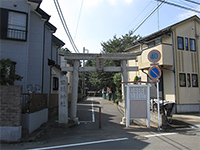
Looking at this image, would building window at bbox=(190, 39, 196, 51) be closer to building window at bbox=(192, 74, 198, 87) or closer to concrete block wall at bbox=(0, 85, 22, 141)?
building window at bbox=(192, 74, 198, 87)

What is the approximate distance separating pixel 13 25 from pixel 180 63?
13.5 metres

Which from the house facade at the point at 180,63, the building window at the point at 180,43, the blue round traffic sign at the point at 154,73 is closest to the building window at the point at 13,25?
the blue round traffic sign at the point at 154,73

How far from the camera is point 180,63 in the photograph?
47.4ft

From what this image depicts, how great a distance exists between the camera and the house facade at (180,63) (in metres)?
13.9

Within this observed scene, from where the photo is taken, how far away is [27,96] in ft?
26.3

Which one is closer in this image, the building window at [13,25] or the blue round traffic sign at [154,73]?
the blue round traffic sign at [154,73]

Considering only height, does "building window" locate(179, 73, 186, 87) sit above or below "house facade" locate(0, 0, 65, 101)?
below

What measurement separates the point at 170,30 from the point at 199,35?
12.8ft

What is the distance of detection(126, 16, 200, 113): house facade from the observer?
13.9 m

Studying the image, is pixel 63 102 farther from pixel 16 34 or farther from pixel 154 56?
pixel 154 56

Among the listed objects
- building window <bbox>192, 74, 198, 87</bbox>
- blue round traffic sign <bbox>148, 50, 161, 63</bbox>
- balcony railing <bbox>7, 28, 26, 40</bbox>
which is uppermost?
balcony railing <bbox>7, 28, 26, 40</bbox>

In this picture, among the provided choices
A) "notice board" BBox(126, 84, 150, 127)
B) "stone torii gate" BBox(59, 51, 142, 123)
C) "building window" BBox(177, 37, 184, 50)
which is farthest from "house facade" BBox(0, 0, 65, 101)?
"building window" BBox(177, 37, 184, 50)

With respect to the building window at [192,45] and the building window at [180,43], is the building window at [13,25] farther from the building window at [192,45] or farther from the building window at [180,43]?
the building window at [192,45]

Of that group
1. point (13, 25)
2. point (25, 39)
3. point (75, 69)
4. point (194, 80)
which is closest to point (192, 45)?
point (194, 80)
